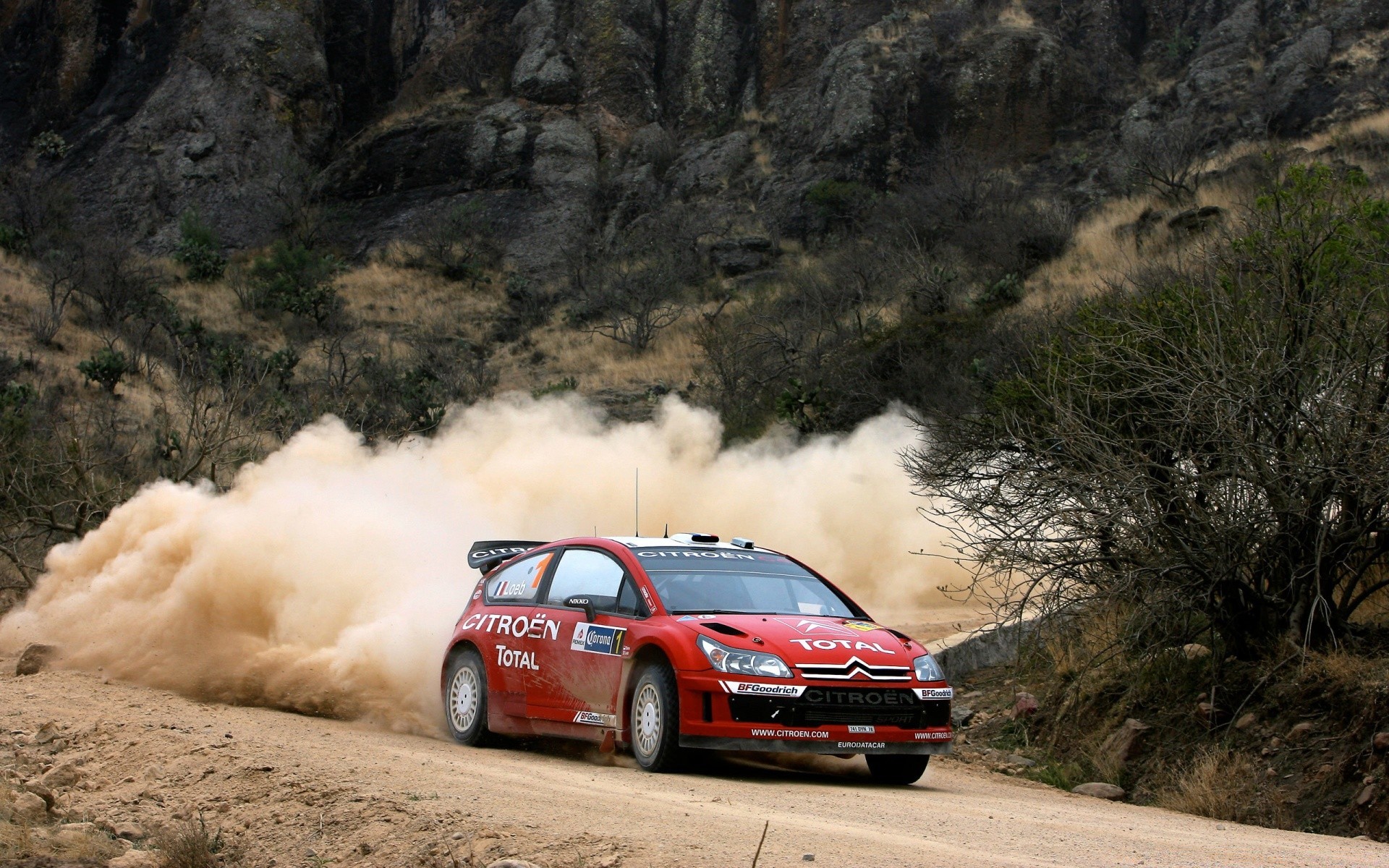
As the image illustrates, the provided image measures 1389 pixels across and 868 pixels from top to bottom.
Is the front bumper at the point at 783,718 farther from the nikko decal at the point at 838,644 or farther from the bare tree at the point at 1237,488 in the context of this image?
the bare tree at the point at 1237,488

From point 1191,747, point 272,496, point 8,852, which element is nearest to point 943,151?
point 272,496

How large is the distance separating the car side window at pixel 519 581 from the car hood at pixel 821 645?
171 cm

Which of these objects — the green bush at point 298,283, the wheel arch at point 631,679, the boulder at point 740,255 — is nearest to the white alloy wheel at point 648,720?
the wheel arch at point 631,679

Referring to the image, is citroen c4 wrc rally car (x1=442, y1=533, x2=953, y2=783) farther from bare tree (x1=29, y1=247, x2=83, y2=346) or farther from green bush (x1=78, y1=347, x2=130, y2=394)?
bare tree (x1=29, y1=247, x2=83, y2=346)

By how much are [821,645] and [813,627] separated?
320 mm

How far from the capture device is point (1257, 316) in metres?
10.2

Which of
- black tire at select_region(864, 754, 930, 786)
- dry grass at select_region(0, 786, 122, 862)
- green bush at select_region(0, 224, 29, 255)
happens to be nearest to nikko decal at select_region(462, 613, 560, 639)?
black tire at select_region(864, 754, 930, 786)

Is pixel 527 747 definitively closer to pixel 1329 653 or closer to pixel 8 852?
pixel 8 852

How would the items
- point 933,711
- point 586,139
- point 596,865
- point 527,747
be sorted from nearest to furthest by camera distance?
point 596,865
point 933,711
point 527,747
point 586,139

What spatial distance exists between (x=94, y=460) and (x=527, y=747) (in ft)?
58.9

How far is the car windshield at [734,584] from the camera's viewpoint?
8.93 m

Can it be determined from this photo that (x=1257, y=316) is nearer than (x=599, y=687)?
No

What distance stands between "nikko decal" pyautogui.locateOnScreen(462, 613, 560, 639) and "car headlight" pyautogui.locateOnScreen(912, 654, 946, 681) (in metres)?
2.46

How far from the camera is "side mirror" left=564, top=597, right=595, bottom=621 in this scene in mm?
9125
